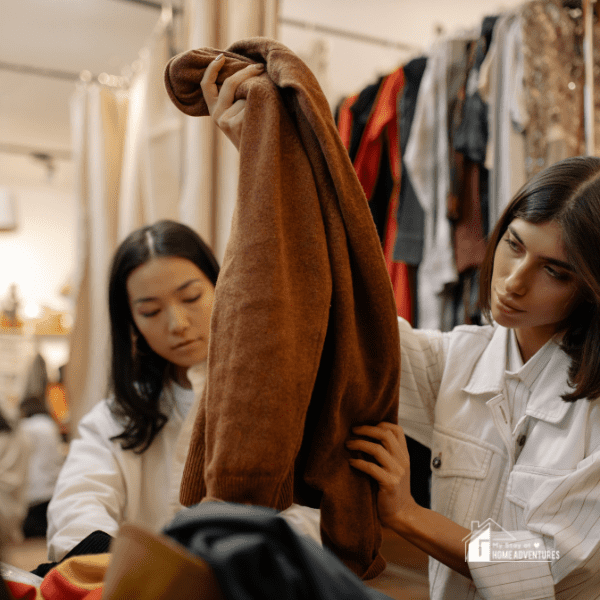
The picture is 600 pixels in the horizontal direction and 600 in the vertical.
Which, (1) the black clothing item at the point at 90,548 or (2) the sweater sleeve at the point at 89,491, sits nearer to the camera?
(1) the black clothing item at the point at 90,548

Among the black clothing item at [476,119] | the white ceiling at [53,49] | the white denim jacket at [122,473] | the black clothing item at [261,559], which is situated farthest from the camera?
the white ceiling at [53,49]

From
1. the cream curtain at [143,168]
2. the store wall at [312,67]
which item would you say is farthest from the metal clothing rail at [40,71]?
the store wall at [312,67]

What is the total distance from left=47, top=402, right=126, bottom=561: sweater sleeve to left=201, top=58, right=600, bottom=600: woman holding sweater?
37 cm

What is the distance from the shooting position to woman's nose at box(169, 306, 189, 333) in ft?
2.60

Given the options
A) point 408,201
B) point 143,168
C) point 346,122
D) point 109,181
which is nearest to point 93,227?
point 109,181

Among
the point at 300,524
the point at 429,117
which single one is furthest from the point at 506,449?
the point at 429,117

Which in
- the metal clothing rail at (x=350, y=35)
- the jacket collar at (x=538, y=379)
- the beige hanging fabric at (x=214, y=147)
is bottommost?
the jacket collar at (x=538, y=379)

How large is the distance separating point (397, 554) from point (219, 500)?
34 cm

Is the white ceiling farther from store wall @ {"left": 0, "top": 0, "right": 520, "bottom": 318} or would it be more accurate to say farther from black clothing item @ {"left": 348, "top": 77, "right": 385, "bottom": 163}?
black clothing item @ {"left": 348, "top": 77, "right": 385, "bottom": 163}

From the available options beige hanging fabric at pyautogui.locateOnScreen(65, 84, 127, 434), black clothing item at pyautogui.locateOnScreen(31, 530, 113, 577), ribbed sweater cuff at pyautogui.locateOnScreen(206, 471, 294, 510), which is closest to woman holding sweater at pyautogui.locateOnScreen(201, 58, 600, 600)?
ribbed sweater cuff at pyautogui.locateOnScreen(206, 471, 294, 510)

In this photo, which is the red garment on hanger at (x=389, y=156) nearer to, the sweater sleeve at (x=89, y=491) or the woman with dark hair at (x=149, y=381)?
the woman with dark hair at (x=149, y=381)

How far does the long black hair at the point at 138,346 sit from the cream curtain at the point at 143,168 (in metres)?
0.20
